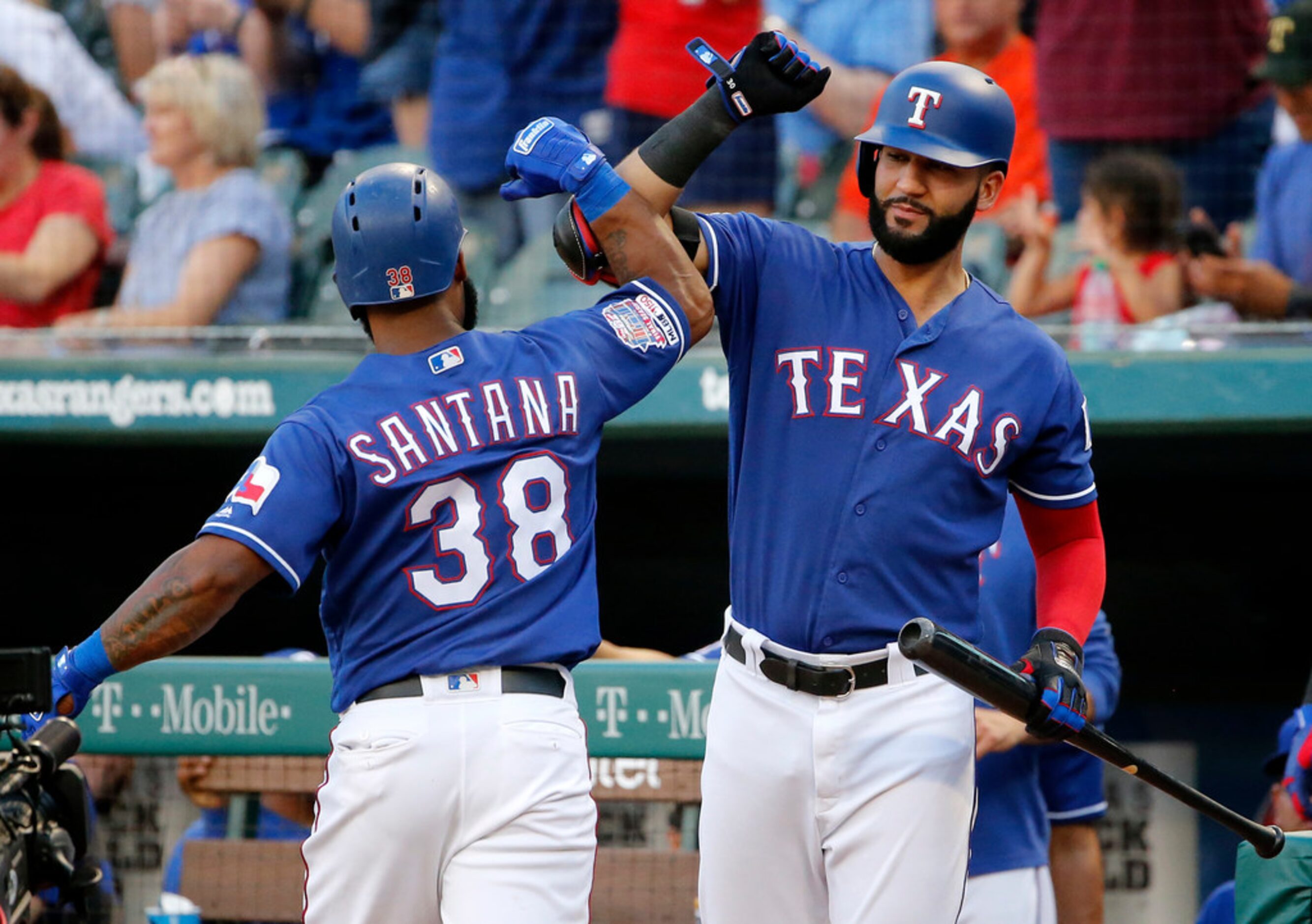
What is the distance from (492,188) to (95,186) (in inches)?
48.1

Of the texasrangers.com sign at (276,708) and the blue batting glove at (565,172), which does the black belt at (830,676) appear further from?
the texasrangers.com sign at (276,708)

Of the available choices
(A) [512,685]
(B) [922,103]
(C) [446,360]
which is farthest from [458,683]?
(B) [922,103]

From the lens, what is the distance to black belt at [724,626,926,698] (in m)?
2.37

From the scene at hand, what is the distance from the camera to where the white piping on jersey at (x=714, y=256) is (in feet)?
8.25

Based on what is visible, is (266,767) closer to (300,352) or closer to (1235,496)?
(300,352)

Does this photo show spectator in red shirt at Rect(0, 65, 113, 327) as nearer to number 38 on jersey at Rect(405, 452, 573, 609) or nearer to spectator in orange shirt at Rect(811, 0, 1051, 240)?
spectator in orange shirt at Rect(811, 0, 1051, 240)

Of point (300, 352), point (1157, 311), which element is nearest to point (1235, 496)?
point (1157, 311)

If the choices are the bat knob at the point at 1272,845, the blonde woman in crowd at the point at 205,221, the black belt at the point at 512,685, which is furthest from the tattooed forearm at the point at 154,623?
the blonde woman in crowd at the point at 205,221

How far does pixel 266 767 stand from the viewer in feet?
12.8

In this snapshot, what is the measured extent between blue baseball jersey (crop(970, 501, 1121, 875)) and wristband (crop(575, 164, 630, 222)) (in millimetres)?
1081

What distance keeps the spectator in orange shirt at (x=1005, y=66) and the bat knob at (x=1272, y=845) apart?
2.24m

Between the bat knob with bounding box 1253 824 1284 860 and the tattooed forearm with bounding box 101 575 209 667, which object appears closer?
the tattooed forearm with bounding box 101 575 209 667

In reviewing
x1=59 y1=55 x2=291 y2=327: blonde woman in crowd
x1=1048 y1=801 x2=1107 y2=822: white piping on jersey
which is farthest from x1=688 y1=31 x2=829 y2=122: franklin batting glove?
x1=59 y1=55 x2=291 y2=327: blonde woman in crowd

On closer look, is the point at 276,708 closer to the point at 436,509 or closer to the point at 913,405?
the point at 436,509
